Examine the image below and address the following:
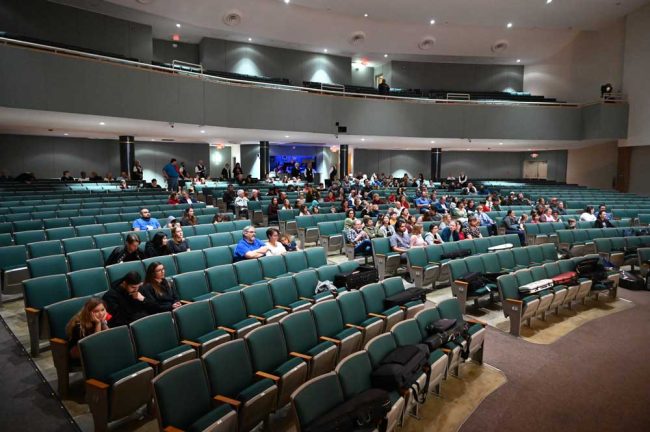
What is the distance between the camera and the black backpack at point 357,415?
277 centimetres

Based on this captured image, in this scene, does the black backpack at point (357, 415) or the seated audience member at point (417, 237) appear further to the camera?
the seated audience member at point (417, 237)

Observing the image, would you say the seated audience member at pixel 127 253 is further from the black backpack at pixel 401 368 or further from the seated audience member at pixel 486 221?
the seated audience member at pixel 486 221

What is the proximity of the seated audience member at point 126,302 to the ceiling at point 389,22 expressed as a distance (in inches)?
581

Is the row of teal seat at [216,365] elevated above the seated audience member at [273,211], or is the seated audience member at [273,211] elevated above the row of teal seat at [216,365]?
the seated audience member at [273,211]

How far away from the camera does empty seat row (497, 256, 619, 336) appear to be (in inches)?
220

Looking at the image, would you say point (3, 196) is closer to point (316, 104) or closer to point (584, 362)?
point (316, 104)

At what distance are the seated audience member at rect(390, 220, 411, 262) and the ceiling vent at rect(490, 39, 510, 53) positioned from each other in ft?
55.8

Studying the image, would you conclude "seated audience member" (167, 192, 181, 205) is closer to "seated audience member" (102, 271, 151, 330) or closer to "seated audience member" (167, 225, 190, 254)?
"seated audience member" (167, 225, 190, 254)

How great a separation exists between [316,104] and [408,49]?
8096 millimetres

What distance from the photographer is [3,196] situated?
33.1 ft

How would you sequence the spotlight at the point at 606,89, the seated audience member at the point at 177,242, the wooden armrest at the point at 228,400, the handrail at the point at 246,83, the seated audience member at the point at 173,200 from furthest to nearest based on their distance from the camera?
the spotlight at the point at 606,89 < the seated audience member at the point at 173,200 < the handrail at the point at 246,83 < the seated audience member at the point at 177,242 < the wooden armrest at the point at 228,400

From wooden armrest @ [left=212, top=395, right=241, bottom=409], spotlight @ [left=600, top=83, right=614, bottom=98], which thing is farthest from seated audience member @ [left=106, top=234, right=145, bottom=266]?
spotlight @ [left=600, top=83, right=614, bottom=98]

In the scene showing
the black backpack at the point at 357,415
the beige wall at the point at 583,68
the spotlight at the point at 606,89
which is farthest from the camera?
the beige wall at the point at 583,68

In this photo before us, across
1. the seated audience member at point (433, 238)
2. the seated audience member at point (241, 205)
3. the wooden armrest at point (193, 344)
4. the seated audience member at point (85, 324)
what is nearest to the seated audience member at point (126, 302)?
the seated audience member at point (85, 324)
